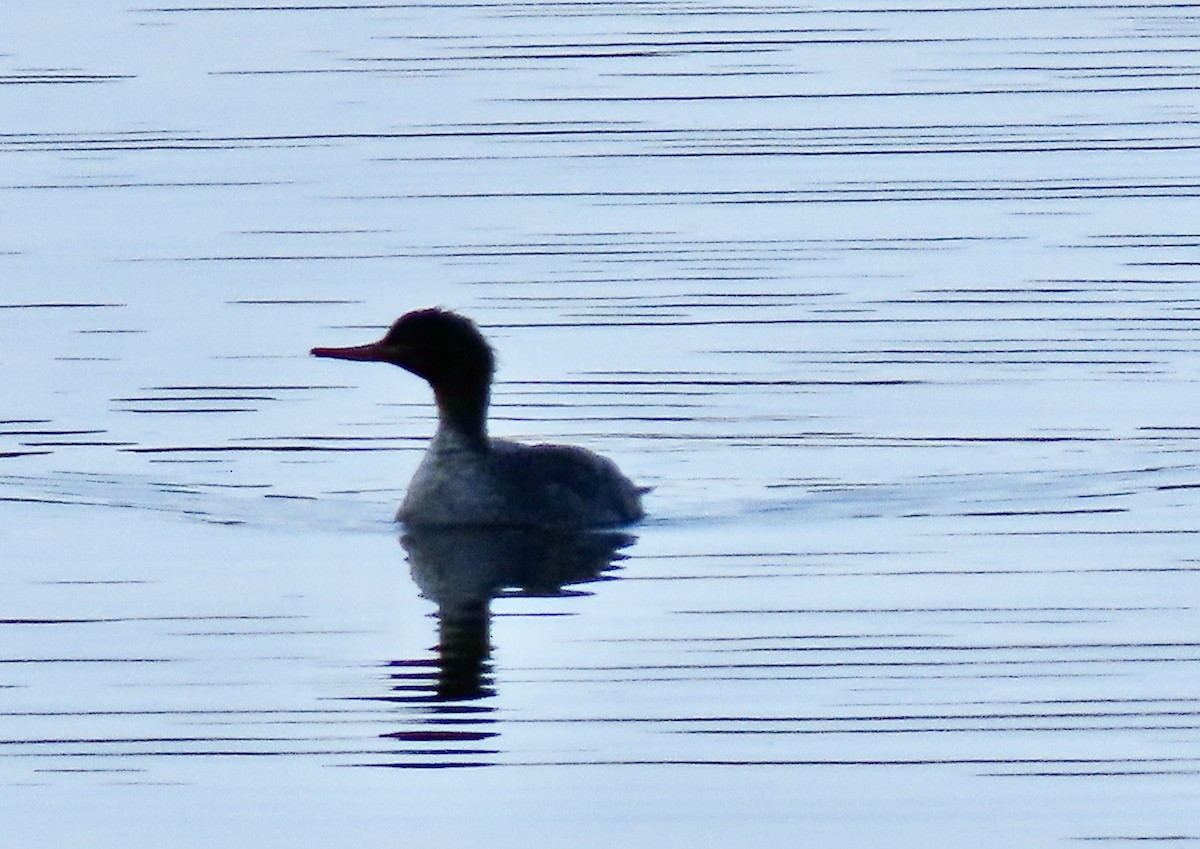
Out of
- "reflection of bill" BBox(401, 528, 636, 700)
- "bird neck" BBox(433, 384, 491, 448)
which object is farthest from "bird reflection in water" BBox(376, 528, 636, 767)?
"bird neck" BBox(433, 384, 491, 448)

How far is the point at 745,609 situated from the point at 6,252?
8803 mm

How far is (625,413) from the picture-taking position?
55.3ft

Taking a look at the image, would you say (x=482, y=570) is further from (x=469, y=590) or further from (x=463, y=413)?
(x=463, y=413)

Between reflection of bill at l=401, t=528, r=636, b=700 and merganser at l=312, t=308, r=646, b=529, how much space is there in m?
0.07

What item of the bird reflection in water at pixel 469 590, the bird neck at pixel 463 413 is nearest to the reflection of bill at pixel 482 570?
the bird reflection in water at pixel 469 590

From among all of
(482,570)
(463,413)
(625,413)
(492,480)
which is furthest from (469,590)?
(625,413)

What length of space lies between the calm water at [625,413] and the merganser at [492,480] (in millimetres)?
248

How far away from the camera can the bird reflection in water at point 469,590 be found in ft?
36.8

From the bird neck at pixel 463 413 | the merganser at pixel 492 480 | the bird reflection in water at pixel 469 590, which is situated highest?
the bird neck at pixel 463 413

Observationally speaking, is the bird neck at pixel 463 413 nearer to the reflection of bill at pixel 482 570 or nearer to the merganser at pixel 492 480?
the merganser at pixel 492 480

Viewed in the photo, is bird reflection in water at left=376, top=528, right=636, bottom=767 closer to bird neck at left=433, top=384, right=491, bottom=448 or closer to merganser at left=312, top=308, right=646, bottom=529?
merganser at left=312, top=308, right=646, bottom=529

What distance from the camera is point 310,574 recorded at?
13617 mm

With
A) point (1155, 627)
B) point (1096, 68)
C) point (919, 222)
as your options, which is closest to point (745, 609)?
point (1155, 627)

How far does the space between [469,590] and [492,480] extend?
4.85ft
